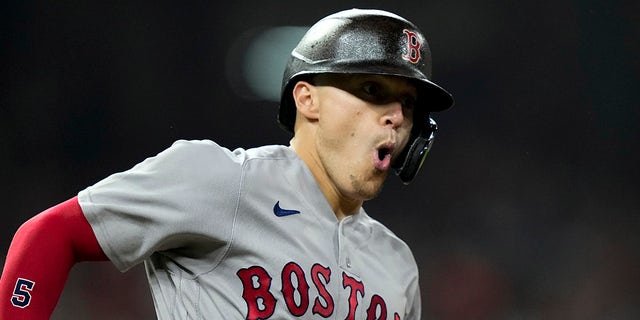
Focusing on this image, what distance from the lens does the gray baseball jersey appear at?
1329 millimetres

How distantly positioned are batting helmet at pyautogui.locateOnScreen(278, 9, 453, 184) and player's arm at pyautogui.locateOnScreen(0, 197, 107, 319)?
481 mm

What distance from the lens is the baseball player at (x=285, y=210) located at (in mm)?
1317

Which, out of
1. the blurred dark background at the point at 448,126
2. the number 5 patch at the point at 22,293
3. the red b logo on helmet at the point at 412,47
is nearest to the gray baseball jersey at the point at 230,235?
the number 5 patch at the point at 22,293

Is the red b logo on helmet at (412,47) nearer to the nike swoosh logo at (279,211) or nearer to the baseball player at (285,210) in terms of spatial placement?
the baseball player at (285,210)

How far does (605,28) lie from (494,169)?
0.67m

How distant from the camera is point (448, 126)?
3.25 meters

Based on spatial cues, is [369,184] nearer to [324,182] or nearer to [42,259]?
[324,182]

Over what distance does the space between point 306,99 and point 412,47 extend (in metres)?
0.21

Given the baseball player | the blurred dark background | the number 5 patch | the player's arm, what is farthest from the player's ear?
the blurred dark background

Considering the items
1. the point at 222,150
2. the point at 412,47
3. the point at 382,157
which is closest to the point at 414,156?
the point at 382,157

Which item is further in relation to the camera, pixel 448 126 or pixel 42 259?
pixel 448 126

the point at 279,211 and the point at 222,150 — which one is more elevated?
the point at 222,150

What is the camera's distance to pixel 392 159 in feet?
5.09

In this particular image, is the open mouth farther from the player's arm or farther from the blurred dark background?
the blurred dark background
